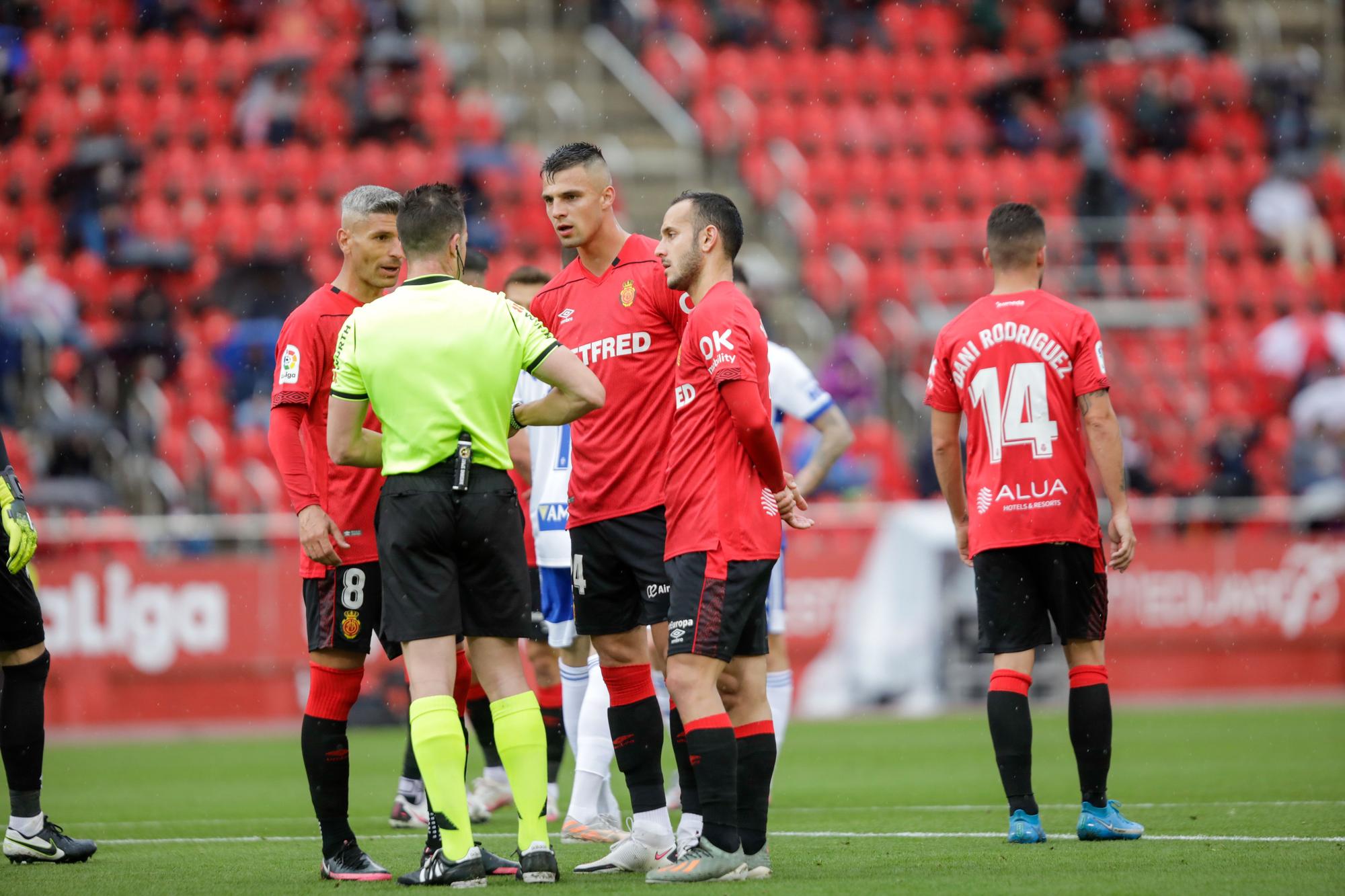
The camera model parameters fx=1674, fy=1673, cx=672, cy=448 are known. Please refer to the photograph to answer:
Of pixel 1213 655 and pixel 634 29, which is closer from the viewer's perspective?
pixel 1213 655

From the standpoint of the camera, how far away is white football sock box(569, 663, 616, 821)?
717 cm

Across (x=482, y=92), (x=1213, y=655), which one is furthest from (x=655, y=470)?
(x=482, y=92)

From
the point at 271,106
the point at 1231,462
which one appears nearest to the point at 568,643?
the point at 1231,462

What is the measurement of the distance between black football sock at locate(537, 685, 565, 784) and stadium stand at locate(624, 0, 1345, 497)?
35.0 ft

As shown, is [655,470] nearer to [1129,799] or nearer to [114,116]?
[1129,799]

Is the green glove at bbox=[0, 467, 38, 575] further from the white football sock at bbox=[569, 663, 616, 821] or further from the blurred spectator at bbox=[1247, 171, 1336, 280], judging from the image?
the blurred spectator at bbox=[1247, 171, 1336, 280]

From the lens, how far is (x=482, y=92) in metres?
22.1

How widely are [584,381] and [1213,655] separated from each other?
1199 centimetres

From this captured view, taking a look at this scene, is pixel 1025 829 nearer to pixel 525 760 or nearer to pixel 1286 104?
pixel 525 760

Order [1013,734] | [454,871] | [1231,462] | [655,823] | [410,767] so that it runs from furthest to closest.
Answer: [1231,462] < [410,767] < [1013,734] < [655,823] < [454,871]

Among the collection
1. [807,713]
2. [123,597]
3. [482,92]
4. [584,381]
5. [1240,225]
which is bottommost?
[807,713]

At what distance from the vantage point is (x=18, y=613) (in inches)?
273

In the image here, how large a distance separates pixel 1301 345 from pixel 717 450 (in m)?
16.1

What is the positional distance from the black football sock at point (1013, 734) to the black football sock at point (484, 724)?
273 cm
